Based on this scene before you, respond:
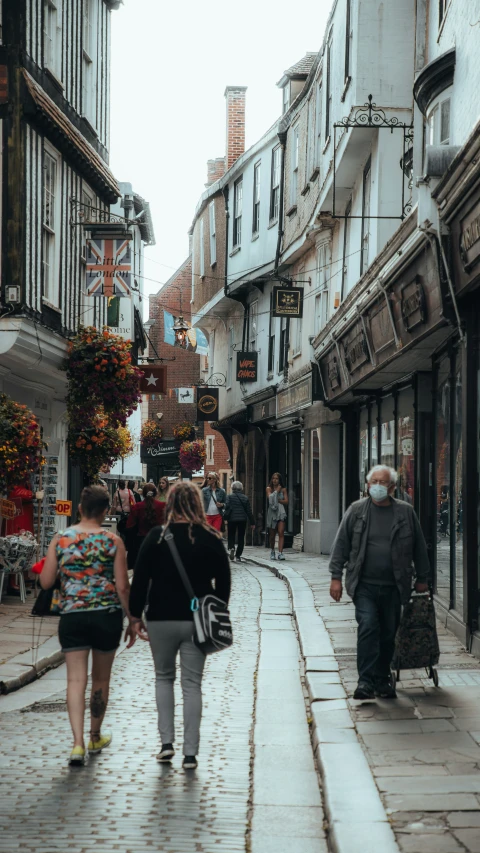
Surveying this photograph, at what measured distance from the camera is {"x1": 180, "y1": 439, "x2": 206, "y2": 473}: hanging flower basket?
5188 cm

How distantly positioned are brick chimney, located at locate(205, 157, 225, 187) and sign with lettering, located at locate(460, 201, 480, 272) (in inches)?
1535

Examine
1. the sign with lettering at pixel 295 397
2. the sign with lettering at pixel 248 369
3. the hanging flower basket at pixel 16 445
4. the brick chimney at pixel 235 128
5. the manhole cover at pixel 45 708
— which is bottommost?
the manhole cover at pixel 45 708

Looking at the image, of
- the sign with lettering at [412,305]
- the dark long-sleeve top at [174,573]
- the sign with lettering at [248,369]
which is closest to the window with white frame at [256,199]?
the sign with lettering at [248,369]

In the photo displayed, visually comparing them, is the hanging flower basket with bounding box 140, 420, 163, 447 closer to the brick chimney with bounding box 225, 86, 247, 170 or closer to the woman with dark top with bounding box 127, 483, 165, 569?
the brick chimney with bounding box 225, 86, 247, 170

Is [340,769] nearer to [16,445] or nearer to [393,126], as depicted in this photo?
[16,445]

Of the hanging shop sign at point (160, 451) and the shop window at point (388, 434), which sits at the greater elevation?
the hanging shop sign at point (160, 451)

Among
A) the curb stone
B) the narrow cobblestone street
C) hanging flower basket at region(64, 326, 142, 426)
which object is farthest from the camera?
hanging flower basket at region(64, 326, 142, 426)

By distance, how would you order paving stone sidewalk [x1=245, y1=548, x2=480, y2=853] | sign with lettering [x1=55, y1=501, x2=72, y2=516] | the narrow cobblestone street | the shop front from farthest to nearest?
sign with lettering [x1=55, y1=501, x2=72, y2=516]
the shop front
the narrow cobblestone street
paving stone sidewalk [x1=245, y1=548, x2=480, y2=853]

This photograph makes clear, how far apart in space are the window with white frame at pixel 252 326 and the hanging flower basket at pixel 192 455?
18218 mm

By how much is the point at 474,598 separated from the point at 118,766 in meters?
4.64

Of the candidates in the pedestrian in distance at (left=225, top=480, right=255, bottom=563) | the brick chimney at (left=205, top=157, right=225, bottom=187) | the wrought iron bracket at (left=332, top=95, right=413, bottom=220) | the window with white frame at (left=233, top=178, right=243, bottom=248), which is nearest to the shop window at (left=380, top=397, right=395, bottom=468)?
the wrought iron bracket at (left=332, top=95, right=413, bottom=220)

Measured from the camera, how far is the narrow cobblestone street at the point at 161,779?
206 inches

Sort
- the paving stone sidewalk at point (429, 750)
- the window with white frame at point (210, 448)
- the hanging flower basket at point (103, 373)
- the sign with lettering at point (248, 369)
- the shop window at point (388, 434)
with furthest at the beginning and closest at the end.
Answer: the window with white frame at point (210, 448), the sign with lettering at point (248, 369), the shop window at point (388, 434), the hanging flower basket at point (103, 373), the paving stone sidewalk at point (429, 750)

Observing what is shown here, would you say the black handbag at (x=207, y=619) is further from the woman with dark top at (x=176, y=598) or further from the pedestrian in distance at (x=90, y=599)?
the pedestrian in distance at (x=90, y=599)
